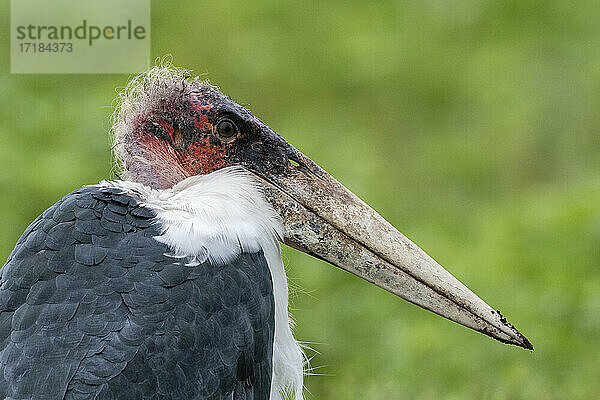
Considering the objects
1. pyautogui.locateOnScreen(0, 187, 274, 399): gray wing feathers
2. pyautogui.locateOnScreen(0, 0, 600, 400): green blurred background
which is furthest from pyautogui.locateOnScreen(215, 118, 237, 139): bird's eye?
pyautogui.locateOnScreen(0, 0, 600, 400): green blurred background

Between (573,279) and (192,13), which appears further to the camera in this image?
(192,13)

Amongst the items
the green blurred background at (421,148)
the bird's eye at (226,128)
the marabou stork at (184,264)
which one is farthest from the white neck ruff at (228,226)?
the green blurred background at (421,148)

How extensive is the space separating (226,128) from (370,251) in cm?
61

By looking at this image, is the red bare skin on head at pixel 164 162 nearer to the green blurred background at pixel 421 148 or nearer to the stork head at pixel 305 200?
the stork head at pixel 305 200

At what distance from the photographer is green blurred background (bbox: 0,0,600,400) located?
A: 224 inches

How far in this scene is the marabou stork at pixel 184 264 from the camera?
2855mm

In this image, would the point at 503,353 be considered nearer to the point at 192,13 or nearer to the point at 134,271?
the point at 134,271

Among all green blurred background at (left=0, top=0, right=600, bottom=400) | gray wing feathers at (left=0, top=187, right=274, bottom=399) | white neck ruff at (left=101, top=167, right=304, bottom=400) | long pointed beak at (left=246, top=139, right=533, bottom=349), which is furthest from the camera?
green blurred background at (left=0, top=0, right=600, bottom=400)

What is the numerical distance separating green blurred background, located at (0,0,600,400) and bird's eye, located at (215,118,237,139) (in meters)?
2.16

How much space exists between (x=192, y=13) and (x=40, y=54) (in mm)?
2048

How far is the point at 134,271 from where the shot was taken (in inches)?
118

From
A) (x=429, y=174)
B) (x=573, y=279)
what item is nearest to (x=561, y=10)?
(x=429, y=174)

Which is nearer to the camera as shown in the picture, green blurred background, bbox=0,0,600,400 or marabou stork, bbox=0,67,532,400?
marabou stork, bbox=0,67,532,400

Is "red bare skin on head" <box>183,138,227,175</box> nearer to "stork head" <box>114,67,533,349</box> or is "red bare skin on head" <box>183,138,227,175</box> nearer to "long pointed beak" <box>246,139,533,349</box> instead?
"stork head" <box>114,67,533,349</box>
